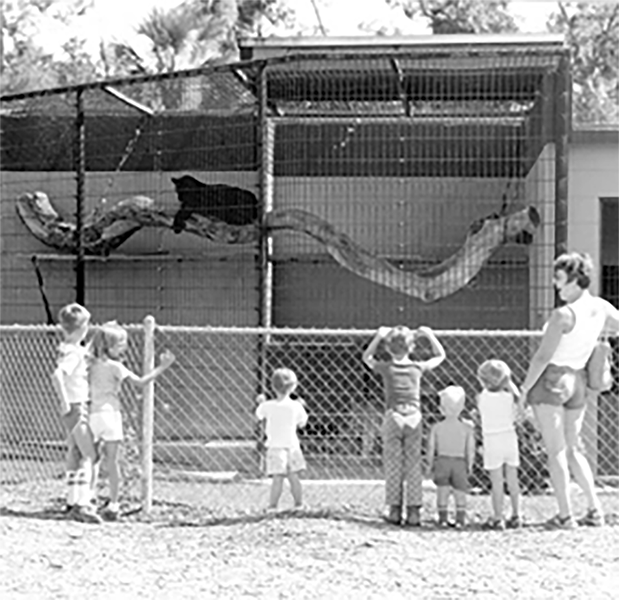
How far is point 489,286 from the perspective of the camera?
1257 centimetres

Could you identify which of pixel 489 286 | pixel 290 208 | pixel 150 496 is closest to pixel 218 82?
pixel 290 208

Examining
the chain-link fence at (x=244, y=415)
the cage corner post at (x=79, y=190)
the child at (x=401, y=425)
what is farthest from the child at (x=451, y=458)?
the cage corner post at (x=79, y=190)

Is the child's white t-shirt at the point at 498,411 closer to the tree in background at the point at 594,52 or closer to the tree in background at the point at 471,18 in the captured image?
the tree in background at the point at 594,52

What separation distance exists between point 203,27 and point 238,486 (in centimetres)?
2094

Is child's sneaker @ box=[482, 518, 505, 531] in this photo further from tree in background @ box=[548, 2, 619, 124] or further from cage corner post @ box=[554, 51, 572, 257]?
tree in background @ box=[548, 2, 619, 124]

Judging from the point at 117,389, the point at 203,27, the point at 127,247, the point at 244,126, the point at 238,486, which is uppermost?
the point at 203,27

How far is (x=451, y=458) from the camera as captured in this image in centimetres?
843

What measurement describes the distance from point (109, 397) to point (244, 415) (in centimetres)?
388

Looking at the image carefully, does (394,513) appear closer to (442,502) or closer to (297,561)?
(442,502)

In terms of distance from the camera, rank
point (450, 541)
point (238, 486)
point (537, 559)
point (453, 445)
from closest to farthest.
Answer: point (537, 559) → point (450, 541) → point (453, 445) → point (238, 486)

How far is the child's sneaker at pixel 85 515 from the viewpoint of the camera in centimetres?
848

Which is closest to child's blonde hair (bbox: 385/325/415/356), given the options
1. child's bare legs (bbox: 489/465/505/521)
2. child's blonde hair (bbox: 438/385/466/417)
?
child's blonde hair (bbox: 438/385/466/417)

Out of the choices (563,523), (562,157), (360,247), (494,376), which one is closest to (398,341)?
(494,376)

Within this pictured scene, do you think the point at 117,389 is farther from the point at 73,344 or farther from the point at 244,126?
the point at 244,126
